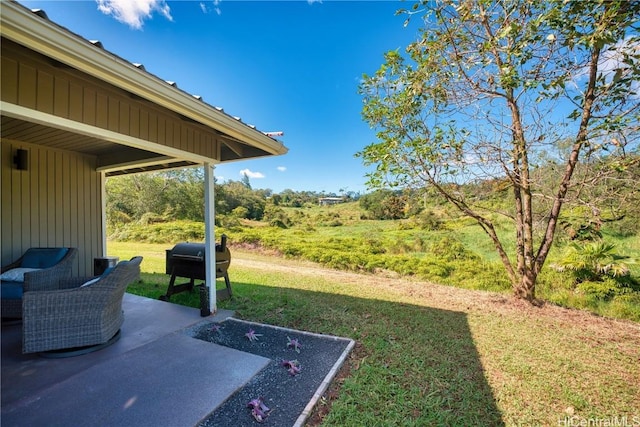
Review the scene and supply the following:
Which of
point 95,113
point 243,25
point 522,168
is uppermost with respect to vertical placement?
point 243,25

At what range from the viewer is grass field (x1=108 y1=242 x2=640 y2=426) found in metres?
2.22

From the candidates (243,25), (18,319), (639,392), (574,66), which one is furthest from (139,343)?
(574,66)

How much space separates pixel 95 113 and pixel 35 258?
10.4 ft

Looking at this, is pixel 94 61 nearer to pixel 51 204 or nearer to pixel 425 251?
pixel 51 204

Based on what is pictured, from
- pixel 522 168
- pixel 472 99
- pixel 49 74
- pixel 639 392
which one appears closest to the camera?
pixel 49 74

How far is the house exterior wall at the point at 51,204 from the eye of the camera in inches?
166

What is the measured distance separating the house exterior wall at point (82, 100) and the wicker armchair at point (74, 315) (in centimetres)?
158

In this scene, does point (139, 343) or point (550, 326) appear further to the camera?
point (550, 326)

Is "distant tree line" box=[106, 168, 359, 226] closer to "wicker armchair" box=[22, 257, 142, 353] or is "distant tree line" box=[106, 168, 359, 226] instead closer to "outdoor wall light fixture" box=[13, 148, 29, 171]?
"outdoor wall light fixture" box=[13, 148, 29, 171]

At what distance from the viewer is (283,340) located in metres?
3.41

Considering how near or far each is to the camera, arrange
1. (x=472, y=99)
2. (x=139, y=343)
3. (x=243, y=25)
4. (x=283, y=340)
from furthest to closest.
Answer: (x=243, y=25)
(x=472, y=99)
(x=283, y=340)
(x=139, y=343)

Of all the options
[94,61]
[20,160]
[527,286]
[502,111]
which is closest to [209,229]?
[94,61]

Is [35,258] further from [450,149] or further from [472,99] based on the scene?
[472,99]

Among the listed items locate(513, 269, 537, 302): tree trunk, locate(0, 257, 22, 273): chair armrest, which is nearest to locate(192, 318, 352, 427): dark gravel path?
locate(0, 257, 22, 273): chair armrest
